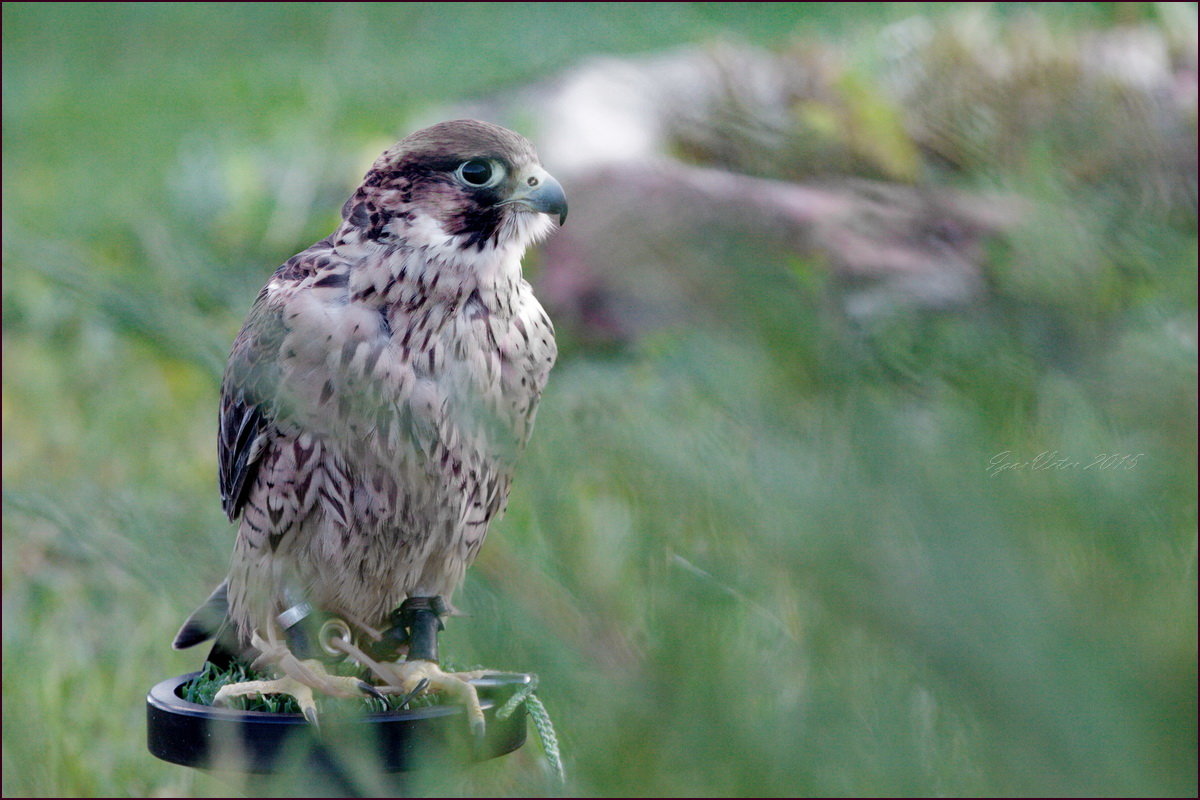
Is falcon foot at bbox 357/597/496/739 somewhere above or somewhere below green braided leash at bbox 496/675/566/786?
below

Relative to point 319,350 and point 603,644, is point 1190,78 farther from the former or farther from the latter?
point 319,350

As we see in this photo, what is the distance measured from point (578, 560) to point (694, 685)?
0.07 m

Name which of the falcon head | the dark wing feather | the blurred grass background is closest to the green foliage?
the dark wing feather

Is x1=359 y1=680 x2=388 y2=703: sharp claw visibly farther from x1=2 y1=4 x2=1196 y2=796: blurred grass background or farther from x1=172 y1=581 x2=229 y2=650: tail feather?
x1=2 y1=4 x2=1196 y2=796: blurred grass background

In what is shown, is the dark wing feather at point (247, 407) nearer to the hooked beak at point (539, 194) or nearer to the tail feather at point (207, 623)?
the tail feather at point (207, 623)

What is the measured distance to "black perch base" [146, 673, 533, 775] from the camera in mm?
471

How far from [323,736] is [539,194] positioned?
3.13 ft

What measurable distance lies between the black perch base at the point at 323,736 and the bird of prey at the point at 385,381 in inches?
3.6

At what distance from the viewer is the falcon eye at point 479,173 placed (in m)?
1.39

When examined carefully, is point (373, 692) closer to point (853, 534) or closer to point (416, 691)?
point (416, 691)

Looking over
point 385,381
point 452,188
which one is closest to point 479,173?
point 452,188

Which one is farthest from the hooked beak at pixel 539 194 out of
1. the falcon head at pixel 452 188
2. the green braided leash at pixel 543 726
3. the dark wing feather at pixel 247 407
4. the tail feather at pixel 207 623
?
the green braided leash at pixel 543 726

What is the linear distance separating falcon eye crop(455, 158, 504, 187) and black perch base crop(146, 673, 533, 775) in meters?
0.59

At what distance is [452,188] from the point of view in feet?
4.61
